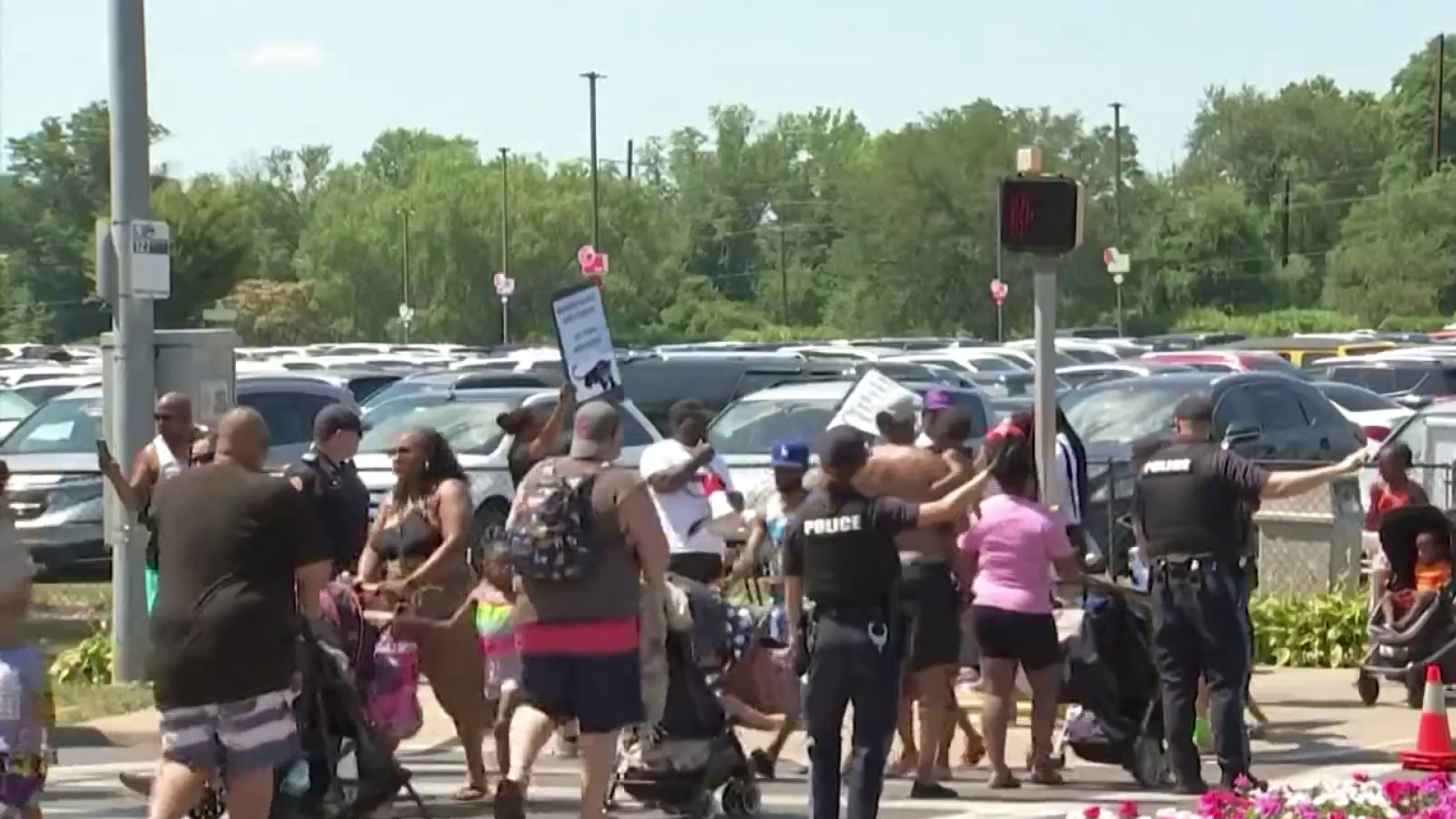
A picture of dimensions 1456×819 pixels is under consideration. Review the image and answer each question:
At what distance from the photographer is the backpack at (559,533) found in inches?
377

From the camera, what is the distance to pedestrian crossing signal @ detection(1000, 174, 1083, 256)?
13719 millimetres

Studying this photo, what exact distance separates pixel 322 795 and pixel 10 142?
89588 millimetres

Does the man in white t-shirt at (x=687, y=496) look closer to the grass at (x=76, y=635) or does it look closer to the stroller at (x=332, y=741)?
the stroller at (x=332, y=741)

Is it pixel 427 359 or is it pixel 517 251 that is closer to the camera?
pixel 427 359

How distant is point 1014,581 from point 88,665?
7.36 metres

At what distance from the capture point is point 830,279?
4281 inches

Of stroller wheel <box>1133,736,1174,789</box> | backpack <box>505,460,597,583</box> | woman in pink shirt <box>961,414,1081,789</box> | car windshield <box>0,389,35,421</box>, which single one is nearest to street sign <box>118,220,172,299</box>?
woman in pink shirt <box>961,414,1081,789</box>

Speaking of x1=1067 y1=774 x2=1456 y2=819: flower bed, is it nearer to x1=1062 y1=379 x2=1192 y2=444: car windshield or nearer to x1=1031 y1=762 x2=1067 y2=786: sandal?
x1=1031 y1=762 x2=1067 y2=786: sandal

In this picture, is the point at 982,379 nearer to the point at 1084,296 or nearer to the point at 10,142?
the point at 1084,296

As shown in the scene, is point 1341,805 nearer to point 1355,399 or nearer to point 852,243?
point 1355,399

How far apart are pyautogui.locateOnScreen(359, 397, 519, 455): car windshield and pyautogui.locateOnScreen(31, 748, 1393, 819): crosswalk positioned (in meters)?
8.72

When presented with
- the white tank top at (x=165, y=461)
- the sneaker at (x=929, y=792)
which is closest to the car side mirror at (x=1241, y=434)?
the sneaker at (x=929, y=792)

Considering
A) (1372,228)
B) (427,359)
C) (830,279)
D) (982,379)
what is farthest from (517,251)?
(982,379)

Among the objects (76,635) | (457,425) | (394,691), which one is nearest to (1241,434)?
(457,425)
